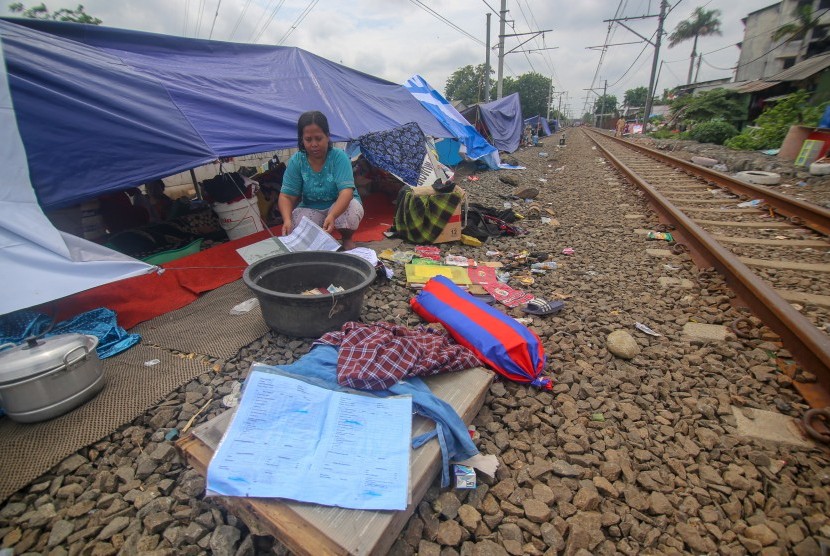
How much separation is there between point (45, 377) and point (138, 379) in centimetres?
42

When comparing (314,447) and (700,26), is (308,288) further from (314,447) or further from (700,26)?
(700,26)

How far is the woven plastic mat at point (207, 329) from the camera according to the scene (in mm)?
2291

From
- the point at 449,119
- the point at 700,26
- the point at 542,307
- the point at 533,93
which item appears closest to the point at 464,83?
the point at 533,93

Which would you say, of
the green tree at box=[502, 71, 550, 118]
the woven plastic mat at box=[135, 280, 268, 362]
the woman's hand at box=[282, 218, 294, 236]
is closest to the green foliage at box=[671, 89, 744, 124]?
the woman's hand at box=[282, 218, 294, 236]

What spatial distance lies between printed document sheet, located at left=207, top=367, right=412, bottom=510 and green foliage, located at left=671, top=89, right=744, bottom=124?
20.7 metres

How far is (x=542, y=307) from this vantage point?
2.71 m

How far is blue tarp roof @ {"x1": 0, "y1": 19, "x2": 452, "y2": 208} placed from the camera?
99.7 inches

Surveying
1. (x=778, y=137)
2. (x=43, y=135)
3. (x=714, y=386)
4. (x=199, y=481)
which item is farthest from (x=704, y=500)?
(x=778, y=137)

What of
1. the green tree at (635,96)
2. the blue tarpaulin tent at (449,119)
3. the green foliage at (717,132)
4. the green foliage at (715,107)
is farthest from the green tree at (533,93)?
the blue tarpaulin tent at (449,119)

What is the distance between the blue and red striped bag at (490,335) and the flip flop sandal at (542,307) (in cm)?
52

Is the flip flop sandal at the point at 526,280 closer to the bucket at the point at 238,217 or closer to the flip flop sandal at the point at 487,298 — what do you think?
the flip flop sandal at the point at 487,298

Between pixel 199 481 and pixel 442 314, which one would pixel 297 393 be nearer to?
pixel 199 481

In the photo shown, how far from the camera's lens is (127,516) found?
1.34 meters

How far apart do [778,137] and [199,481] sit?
1487 cm
